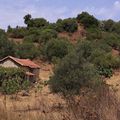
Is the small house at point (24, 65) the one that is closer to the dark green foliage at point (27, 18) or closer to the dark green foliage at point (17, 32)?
the dark green foliage at point (17, 32)

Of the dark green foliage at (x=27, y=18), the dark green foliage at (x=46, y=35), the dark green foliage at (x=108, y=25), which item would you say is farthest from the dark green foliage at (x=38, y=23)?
the dark green foliage at (x=108, y=25)

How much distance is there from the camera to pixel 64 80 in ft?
95.8

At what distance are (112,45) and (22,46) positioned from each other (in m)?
21.0

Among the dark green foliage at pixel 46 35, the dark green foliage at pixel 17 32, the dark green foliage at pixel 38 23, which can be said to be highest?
the dark green foliage at pixel 38 23

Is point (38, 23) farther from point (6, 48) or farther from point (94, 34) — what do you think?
point (6, 48)

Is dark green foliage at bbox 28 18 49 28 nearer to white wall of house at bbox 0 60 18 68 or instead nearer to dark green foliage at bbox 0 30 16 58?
dark green foliage at bbox 0 30 16 58

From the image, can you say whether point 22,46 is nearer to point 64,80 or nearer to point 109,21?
point 109,21

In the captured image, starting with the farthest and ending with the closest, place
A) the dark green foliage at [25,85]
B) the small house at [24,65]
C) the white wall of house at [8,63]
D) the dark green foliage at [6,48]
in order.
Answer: the dark green foliage at [6,48] → the white wall of house at [8,63] → the small house at [24,65] → the dark green foliage at [25,85]

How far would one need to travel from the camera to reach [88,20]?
99.4m

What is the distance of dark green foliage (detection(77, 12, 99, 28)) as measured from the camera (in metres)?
99.4

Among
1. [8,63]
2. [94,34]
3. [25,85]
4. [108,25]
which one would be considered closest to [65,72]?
[25,85]

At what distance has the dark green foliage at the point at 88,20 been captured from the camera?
99438 mm

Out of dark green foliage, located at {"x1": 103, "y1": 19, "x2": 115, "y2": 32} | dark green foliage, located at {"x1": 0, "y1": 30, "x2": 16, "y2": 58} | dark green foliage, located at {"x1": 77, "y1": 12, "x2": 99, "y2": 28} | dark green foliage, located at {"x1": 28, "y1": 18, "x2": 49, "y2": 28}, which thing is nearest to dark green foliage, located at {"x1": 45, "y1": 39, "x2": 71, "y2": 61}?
dark green foliage, located at {"x1": 0, "y1": 30, "x2": 16, "y2": 58}

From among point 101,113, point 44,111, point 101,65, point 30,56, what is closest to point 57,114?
point 44,111
